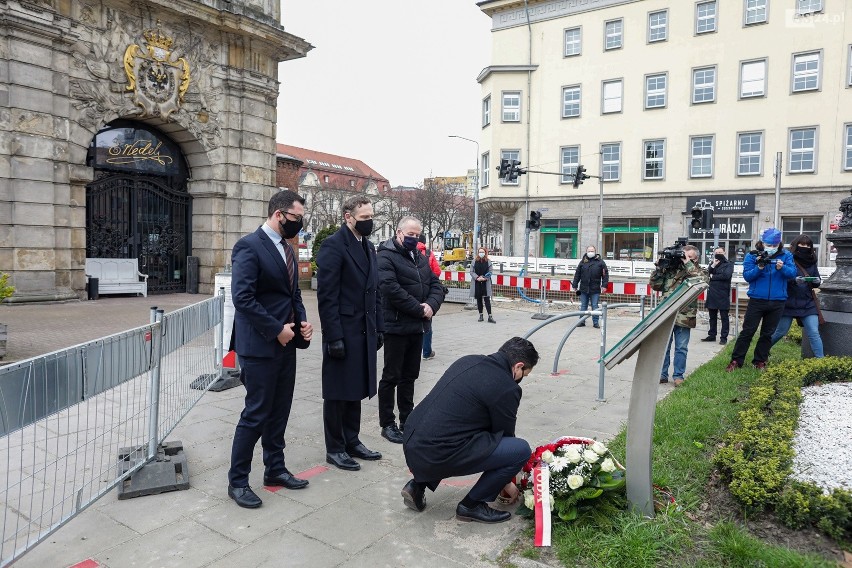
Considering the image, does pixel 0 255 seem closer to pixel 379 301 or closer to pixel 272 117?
pixel 272 117

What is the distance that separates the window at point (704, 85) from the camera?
32094 millimetres

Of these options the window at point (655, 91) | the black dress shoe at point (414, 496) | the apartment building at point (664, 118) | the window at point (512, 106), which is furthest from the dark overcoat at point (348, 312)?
the window at point (512, 106)

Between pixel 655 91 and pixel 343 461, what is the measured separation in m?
34.3

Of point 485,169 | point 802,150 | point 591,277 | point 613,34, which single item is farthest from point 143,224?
point 802,150

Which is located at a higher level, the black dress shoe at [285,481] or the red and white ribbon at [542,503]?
the red and white ribbon at [542,503]

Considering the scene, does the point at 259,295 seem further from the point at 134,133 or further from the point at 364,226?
the point at 134,133

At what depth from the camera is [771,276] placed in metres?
7.75

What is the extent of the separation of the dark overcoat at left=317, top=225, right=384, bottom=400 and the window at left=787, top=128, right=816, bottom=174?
3222 cm

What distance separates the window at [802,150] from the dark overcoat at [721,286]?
76.2ft

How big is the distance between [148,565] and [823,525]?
378 centimetres

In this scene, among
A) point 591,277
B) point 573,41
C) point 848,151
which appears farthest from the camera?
point 573,41

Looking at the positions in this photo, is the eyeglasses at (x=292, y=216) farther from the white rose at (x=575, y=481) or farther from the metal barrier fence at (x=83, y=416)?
the white rose at (x=575, y=481)

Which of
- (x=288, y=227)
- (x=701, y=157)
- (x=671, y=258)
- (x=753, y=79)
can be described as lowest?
(x=671, y=258)

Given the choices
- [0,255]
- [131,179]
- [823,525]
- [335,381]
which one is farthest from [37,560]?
[131,179]
